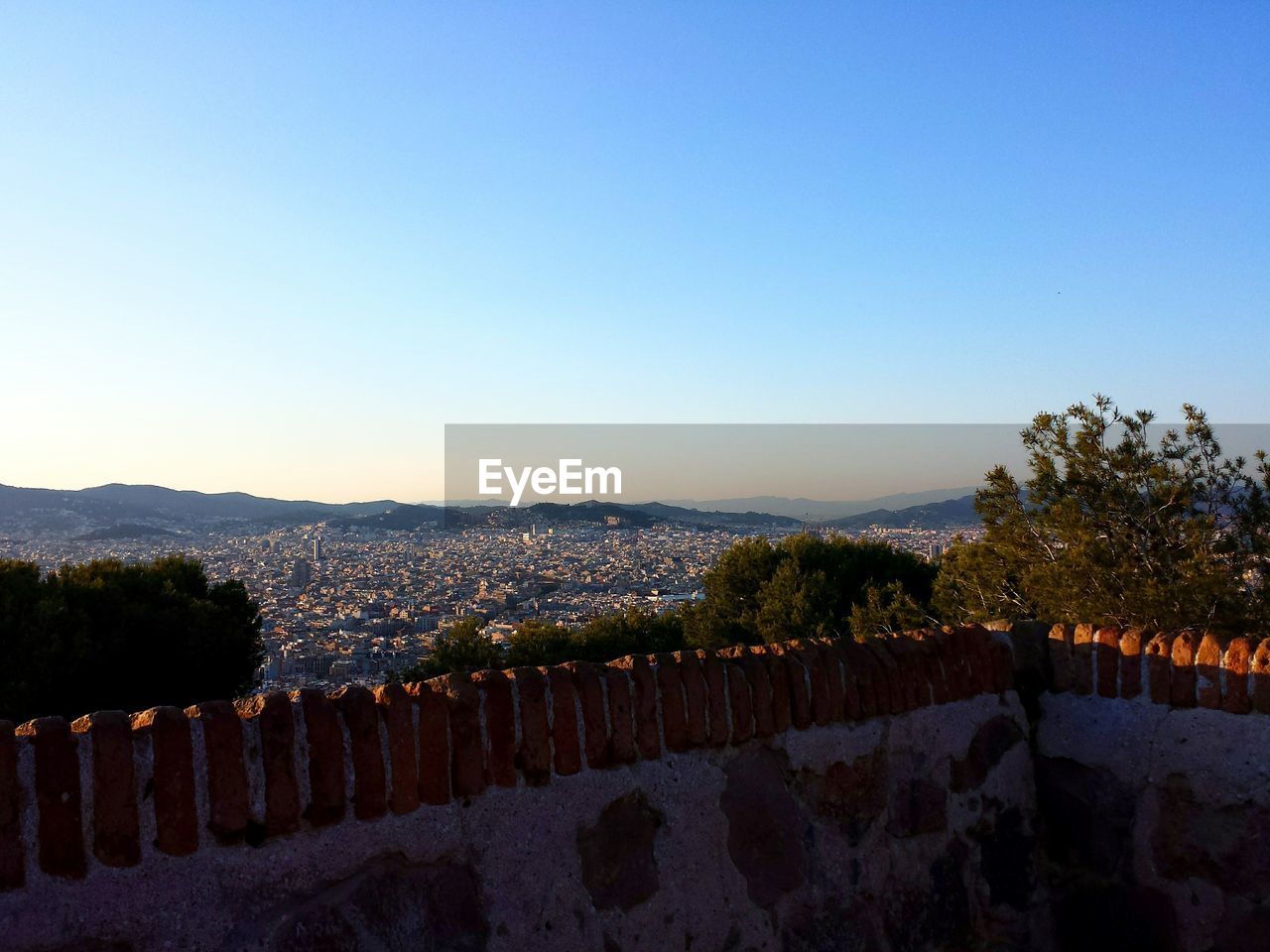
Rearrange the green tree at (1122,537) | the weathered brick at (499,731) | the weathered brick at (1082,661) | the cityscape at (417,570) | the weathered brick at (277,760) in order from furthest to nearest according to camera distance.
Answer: the cityscape at (417,570) < the green tree at (1122,537) < the weathered brick at (1082,661) < the weathered brick at (499,731) < the weathered brick at (277,760)

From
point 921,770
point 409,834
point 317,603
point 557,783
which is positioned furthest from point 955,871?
point 317,603

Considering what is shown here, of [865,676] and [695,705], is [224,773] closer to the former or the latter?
[695,705]

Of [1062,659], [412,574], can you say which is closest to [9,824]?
[1062,659]

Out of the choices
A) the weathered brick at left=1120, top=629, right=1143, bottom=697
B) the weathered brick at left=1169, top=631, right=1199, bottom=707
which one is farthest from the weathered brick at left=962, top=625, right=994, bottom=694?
the weathered brick at left=1169, top=631, right=1199, bottom=707

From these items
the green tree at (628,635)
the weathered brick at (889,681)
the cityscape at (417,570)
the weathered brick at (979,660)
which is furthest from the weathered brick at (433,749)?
the green tree at (628,635)

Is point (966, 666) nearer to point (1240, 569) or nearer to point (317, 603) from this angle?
point (1240, 569)

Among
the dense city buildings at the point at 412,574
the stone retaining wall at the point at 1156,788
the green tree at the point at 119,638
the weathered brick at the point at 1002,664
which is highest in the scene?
the weathered brick at the point at 1002,664

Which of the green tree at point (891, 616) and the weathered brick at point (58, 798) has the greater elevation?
the weathered brick at point (58, 798)

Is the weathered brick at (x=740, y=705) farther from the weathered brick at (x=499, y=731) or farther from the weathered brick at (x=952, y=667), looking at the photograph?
the weathered brick at (x=952, y=667)
